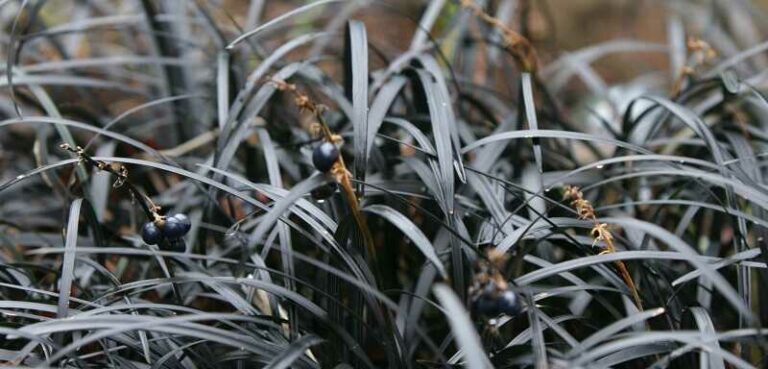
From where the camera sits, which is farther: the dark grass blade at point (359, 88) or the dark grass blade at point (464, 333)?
the dark grass blade at point (359, 88)

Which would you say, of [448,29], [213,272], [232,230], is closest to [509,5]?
[448,29]

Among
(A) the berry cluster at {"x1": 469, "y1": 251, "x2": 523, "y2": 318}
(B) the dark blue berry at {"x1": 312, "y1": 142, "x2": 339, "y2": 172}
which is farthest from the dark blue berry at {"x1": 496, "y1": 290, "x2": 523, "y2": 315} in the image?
(B) the dark blue berry at {"x1": 312, "y1": 142, "x2": 339, "y2": 172}

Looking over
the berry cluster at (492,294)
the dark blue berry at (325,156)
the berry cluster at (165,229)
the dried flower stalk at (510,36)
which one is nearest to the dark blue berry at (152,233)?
the berry cluster at (165,229)

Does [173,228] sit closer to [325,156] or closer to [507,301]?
[325,156]

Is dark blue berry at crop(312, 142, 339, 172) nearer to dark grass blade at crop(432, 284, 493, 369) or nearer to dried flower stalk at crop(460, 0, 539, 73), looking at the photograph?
dark grass blade at crop(432, 284, 493, 369)

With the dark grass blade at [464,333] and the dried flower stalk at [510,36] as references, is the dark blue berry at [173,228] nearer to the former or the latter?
the dark grass blade at [464,333]

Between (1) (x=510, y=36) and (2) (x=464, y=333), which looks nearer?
(2) (x=464, y=333)

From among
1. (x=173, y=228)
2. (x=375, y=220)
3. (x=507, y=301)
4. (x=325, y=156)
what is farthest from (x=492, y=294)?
(x=375, y=220)

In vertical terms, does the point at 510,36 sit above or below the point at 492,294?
above
